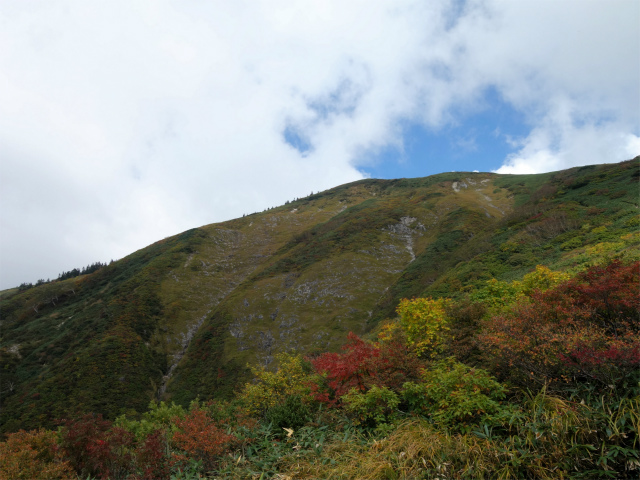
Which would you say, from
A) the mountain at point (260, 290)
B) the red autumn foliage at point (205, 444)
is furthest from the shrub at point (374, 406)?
the mountain at point (260, 290)

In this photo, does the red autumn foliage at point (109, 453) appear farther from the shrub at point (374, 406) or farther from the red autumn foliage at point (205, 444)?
the shrub at point (374, 406)

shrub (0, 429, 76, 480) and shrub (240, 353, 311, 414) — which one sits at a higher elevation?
shrub (0, 429, 76, 480)

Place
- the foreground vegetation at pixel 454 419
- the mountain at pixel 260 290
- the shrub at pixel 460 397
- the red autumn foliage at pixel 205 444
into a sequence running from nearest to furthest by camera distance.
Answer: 1. the foreground vegetation at pixel 454 419
2. the shrub at pixel 460 397
3. the red autumn foliage at pixel 205 444
4. the mountain at pixel 260 290

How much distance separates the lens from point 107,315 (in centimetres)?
6112

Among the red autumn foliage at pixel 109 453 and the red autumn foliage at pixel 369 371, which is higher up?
the red autumn foliage at pixel 369 371

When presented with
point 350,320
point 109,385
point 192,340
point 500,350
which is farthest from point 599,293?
point 192,340

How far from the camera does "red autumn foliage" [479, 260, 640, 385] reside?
6.36m

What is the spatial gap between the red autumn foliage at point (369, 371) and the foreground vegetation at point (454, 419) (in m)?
0.04

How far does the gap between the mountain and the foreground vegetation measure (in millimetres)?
14505

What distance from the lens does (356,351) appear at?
35.7 ft

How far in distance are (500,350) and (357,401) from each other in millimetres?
3952

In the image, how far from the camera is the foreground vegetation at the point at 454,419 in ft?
19.6

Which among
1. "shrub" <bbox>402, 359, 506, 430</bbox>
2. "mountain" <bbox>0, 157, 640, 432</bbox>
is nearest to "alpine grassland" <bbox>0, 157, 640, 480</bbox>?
"shrub" <bbox>402, 359, 506, 430</bbox>

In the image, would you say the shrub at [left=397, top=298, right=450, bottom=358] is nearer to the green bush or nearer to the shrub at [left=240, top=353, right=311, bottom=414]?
the green bush
